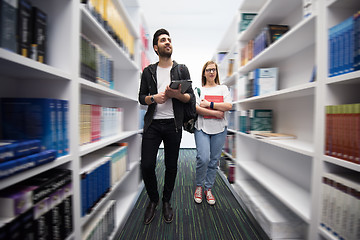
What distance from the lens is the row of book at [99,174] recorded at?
2.84 feet

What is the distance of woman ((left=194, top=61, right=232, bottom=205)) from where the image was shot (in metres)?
1.63

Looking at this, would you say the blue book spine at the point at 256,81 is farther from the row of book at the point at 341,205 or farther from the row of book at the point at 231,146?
the row of book at the point at 341,205

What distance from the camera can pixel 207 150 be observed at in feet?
5.39

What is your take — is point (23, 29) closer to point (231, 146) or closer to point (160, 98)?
point (160, 98)

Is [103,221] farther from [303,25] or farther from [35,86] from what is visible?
[303,25]

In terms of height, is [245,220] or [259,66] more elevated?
[259,66]

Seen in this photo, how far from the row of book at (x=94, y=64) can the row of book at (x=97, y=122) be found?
192 mm

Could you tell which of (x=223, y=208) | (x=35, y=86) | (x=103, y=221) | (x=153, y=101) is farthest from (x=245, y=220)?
(x=35, y=86)

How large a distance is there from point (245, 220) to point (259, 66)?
1.63 meters

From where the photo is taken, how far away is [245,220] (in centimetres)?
144

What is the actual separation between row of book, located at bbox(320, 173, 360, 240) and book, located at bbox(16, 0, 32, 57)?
1444 mm

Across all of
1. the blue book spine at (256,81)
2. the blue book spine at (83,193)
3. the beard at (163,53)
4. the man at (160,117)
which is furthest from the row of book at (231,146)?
the blue book spine at (83,193)

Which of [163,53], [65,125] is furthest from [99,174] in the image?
[163,53]

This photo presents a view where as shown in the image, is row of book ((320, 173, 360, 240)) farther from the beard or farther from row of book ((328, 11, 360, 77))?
the beard
